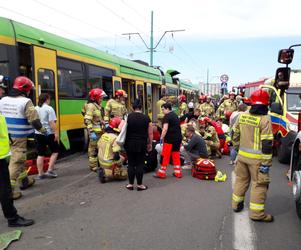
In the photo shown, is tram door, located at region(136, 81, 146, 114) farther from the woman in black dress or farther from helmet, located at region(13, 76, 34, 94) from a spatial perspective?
helmet, located at region(13, 76, 34, 94)

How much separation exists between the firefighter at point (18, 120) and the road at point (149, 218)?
1.84 feet

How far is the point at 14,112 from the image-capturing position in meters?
5.50

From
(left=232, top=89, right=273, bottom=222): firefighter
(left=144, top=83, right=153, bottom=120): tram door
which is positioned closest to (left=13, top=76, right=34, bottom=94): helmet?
(left=232, top=89, right=273, bottom=222): firefighter

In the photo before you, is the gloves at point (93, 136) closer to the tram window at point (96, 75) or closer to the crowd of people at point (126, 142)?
the crowd of people at point (126, 142)

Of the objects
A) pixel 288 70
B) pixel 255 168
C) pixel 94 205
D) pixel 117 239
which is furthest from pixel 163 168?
pixel 288 70

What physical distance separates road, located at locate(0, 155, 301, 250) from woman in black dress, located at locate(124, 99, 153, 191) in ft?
1.08

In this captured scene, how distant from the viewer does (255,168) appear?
184 inches

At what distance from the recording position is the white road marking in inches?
151

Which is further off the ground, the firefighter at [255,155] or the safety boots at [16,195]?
the firefighter at [255,155]

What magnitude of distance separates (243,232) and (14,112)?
3887 mm

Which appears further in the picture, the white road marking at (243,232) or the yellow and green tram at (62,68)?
the yellow and green tram at (62,68)

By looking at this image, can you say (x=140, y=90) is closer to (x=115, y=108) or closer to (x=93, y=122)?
(x=115, y=108)

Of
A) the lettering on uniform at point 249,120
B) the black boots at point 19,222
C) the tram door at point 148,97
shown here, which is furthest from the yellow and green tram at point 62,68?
the lettering on uniform at point 249,120

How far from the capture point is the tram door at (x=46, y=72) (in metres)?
7.83
